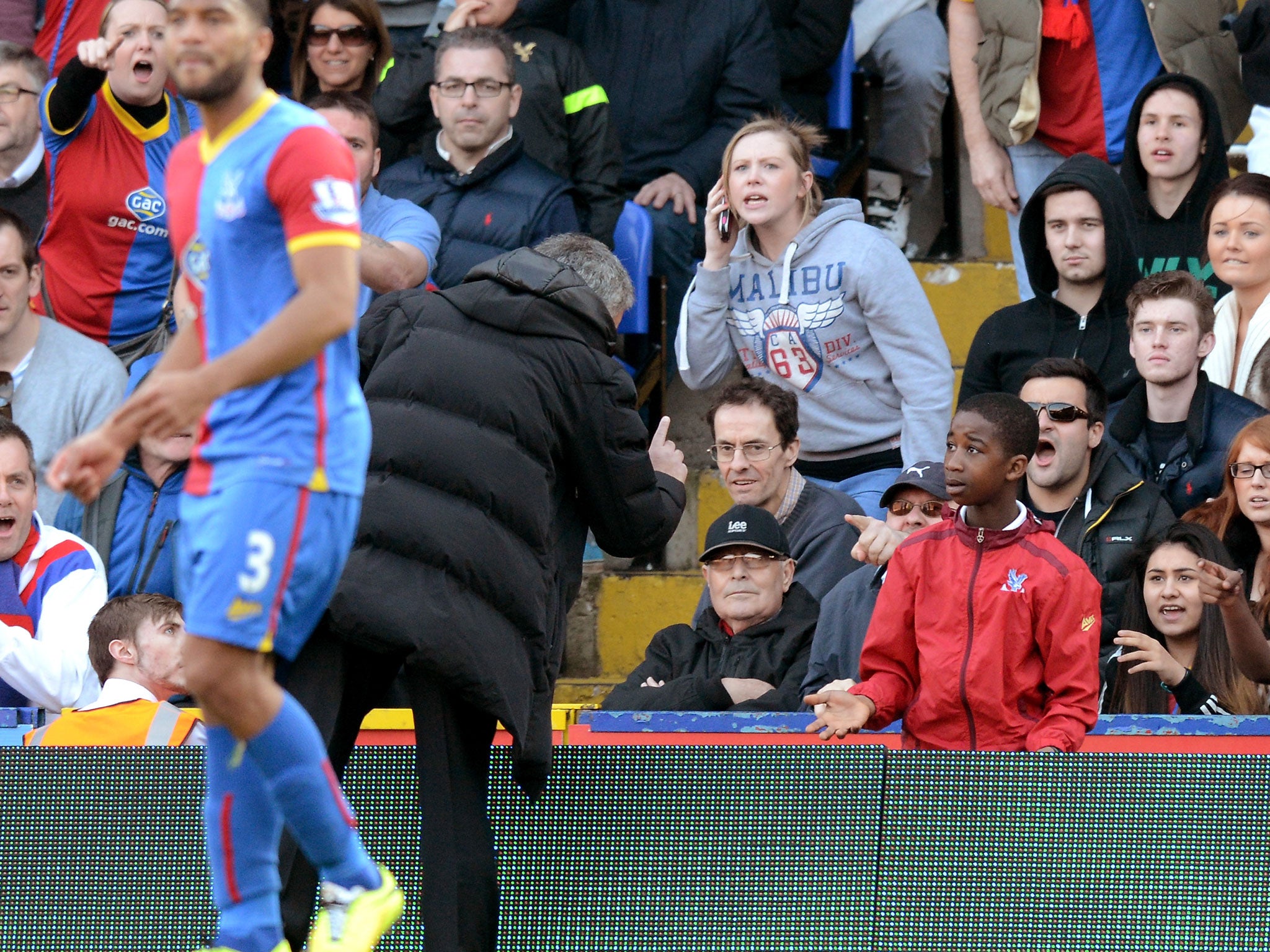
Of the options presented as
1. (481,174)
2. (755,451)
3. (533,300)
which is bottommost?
(755,451)

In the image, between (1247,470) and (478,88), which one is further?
(478,88)

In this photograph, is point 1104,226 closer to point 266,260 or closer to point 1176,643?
point 1176,643

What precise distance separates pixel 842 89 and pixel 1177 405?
2.85 metres

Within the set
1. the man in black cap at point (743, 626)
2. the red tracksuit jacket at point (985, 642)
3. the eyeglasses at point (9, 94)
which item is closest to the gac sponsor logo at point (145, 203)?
the eyeglasses at point (9, 94)

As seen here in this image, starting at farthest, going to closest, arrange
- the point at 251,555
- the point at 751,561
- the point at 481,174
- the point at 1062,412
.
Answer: the point at 481,174, the point at 1062,412, the point at 751,561, the point at 251,555

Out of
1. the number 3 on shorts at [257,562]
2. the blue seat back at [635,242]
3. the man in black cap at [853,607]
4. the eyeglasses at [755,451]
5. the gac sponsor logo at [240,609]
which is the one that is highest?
the blue seat back at [635,242]

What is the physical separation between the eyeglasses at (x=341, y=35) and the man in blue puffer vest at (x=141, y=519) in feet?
6.85

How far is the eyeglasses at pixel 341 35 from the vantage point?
7.20m

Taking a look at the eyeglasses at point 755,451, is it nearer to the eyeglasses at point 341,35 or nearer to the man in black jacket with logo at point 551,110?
the man in black jacket with logo at point 551,110

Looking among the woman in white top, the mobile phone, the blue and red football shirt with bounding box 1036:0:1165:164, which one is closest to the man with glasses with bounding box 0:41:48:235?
the mobile phone

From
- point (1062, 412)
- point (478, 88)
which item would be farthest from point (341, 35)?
point (1062, 412)

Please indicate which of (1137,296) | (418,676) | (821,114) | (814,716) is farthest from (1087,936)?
(821,114)

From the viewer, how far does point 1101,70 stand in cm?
743

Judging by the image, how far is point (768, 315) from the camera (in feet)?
21.3
